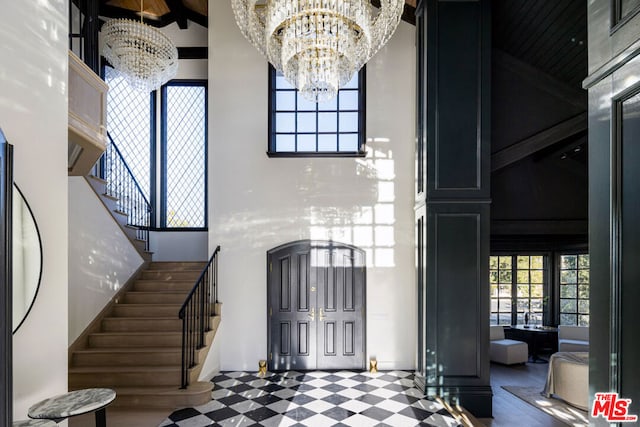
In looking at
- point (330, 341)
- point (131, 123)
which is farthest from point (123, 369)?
point (131, 123)

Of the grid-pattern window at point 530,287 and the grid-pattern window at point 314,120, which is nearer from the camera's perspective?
the grid-pattern window at point 314,120

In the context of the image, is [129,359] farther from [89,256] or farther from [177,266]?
[177,266]

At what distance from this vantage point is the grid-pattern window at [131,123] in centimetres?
778

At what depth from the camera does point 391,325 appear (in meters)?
6.52

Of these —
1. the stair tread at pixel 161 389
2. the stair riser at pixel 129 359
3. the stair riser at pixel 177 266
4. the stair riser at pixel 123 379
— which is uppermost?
the stair riser at pixel 177 266

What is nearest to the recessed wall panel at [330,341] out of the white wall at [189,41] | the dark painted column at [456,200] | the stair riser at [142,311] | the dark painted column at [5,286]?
the dark painted column at [456,200]

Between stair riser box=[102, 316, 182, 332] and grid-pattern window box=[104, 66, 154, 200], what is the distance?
288 centimetres

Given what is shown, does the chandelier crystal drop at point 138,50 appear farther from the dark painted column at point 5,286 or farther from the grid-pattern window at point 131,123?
the dark painted column at point 5,286

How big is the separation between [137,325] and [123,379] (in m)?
0.98

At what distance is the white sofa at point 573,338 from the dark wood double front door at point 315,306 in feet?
13.0

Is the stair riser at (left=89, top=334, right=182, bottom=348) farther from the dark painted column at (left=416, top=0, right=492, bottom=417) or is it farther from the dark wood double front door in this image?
the dark painted column at (left=416, top=0, right=492, bottom=417)

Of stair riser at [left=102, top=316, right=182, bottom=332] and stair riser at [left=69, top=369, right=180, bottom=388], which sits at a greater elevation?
stair riser at [left=102, top=316, right=182, bottom=332]

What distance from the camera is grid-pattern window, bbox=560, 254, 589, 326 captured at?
354 inches

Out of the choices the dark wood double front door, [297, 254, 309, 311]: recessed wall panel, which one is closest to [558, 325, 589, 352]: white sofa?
the dark wood double front door
